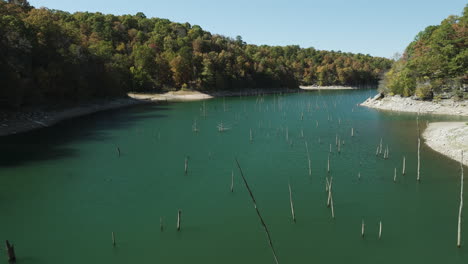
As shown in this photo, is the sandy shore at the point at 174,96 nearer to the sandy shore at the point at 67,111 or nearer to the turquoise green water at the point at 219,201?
the sandy shore at the point at 67,111

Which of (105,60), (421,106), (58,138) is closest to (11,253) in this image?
(58,138)

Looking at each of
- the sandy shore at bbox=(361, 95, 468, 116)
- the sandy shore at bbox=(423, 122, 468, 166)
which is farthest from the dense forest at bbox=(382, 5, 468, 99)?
the sandy shore at bbox=(423, 122, 468, 166)

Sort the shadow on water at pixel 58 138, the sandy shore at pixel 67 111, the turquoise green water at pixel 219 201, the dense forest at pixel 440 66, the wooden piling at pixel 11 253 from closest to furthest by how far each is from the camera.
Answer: the wooden piling at pixel 11 253, the turquoise green water at pixel 219 201, the shadow on water at pixel 58 138, the sandy shore at pixel 67 111, the dense forest at pixel 440 66

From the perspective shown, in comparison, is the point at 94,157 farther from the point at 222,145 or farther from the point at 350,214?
the point at 350,214

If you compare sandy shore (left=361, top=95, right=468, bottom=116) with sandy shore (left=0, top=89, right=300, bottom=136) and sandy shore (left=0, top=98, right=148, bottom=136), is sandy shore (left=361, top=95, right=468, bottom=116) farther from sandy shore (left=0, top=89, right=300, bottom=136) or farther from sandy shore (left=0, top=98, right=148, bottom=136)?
sandy shore (left=0, top=98, right=148, bottom=136)

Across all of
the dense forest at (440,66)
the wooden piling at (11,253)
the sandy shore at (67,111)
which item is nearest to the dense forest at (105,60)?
the sandy shore at (67,111)
